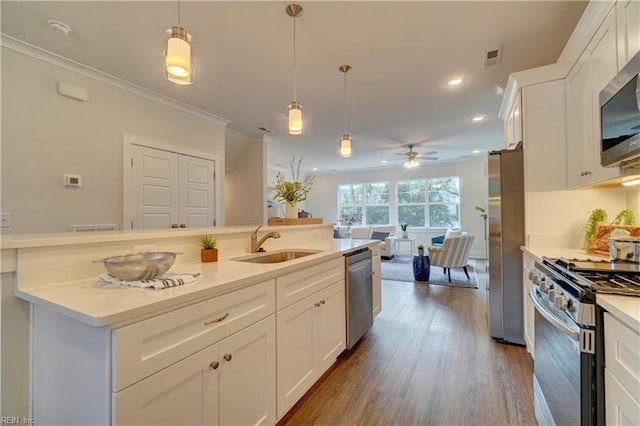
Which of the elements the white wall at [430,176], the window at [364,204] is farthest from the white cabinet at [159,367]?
the window at [364,204]

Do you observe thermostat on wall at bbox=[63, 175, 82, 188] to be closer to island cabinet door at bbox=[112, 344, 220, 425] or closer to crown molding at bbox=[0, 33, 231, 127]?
crown molding at bbox=[0, 33, 231, 127]

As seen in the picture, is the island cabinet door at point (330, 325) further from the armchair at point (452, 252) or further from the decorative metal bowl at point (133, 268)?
the armchair at point (452, 252)

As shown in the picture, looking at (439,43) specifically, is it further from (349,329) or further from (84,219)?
(84,219)

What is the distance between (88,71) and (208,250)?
2.60 meters

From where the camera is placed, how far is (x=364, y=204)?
9039mm

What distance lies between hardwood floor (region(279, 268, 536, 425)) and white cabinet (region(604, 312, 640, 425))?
0.85 metres

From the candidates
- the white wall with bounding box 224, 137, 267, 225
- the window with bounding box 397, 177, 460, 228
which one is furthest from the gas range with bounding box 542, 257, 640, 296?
the window with bounding box 397, 177, 460, 228

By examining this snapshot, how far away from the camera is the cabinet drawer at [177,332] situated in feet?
2.70

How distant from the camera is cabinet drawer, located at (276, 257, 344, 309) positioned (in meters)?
1.53

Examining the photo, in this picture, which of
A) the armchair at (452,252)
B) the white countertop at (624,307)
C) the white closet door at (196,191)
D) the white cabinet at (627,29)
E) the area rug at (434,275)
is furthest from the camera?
the area rug at (434,275)

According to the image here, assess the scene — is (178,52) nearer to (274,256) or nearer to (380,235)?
(274,256)

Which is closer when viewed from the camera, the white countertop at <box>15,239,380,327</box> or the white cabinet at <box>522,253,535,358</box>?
the white countertop at <box>15,239,380,327</box>

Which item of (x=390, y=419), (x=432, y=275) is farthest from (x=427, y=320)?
(x=432, y=275)

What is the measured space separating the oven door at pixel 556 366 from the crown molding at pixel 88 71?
4210 millimetres
